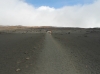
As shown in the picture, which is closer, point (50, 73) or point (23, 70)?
point (50, 73)

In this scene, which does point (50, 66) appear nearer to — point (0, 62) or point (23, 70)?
point (23, 70)

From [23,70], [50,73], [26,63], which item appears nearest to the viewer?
[50,73]

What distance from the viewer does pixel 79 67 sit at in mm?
12445

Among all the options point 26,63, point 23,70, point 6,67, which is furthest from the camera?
point 26,63

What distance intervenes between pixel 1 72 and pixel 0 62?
2826 millimetres

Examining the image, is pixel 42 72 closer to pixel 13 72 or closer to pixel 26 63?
pixel 13 72

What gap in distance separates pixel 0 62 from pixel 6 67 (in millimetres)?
1747

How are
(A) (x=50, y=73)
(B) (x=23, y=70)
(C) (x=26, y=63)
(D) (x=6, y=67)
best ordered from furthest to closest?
(C) (x=26, y=63)
(D) (x=6, y=67)
(B) (x=23, y=70)
(A) (x=50, y=73)

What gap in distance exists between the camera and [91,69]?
12133 millimetres

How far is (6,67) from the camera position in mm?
12625

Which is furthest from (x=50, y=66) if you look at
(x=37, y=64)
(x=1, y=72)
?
(x=1, y=72)

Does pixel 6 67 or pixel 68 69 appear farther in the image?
pixel 6 67

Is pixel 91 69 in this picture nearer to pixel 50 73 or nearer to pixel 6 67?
pixel 50 73

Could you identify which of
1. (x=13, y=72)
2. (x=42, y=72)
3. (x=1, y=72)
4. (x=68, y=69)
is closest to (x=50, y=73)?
(x=42, y=72)
